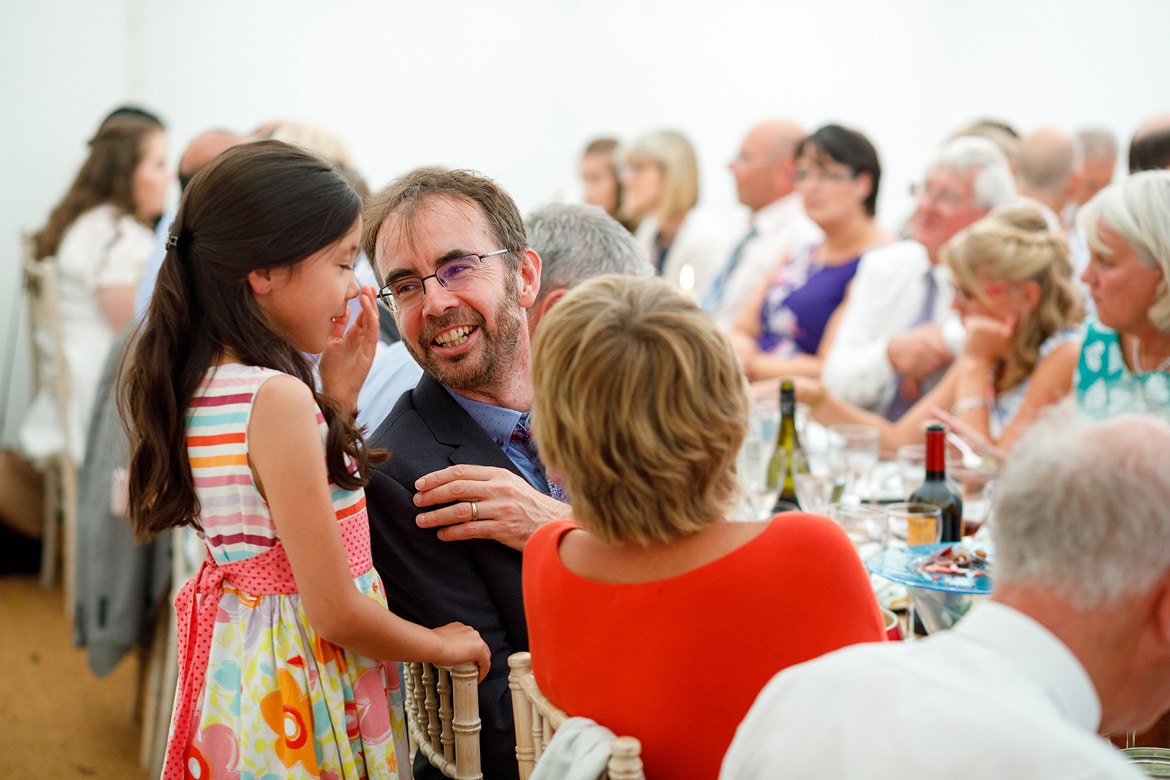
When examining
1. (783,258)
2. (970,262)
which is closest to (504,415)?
(970,262)

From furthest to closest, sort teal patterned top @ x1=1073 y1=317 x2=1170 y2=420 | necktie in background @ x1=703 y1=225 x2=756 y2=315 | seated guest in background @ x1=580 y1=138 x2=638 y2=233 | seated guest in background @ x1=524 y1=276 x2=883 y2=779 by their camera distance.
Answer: seated guest in background @ x1=580 y1=138 x2=638 y2=233
necktie in background @ x1=703 y1=225 x2=756 y2=315
teal patterned top @ x1=1073 y1=317 x2=1170 y2=420
seated guest in background @ x1=524 y1=276 x2=883 y2=779

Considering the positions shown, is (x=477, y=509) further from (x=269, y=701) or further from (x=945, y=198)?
(x=945, y=198)

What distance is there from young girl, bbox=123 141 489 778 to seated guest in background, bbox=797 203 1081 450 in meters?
1.91

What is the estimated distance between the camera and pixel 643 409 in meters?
1.09

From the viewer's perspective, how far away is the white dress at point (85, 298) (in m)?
4.23

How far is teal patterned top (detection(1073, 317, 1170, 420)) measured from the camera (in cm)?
251

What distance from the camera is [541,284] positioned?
2.06 metres

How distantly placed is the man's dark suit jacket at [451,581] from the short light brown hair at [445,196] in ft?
1.34

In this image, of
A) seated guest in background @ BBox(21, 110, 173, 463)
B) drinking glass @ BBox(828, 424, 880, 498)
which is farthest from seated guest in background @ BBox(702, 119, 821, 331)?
seated guest in background @ BBox(21, 110, 173, 463)

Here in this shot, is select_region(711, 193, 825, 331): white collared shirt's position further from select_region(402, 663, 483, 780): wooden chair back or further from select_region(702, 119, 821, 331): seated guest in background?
select_region(402, 663, 483, 780): wooden chair back

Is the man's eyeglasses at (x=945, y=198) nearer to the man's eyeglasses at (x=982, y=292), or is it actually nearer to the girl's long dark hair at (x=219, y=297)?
the man's eyeglasses at (x=982, y=292)

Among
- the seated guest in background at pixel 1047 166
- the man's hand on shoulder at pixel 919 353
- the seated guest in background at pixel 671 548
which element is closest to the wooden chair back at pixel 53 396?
the man's hand on shoulder at pixel 919 353

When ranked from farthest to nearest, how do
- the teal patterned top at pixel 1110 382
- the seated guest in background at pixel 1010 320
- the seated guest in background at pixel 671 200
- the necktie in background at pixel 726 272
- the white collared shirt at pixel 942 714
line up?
the seated guest in background at pixel 671 200, the necktie in background at pixel 726 272, the seated guest in background at pixel 1010 320, the teal patterned top at pixel 1110 382, the white collared shirt at pixel 942 714

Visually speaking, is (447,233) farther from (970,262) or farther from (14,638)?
(14,638)
